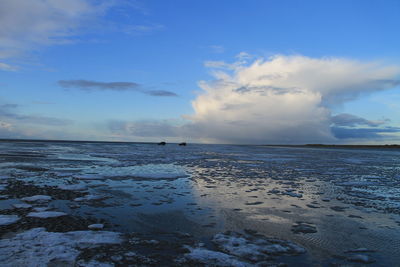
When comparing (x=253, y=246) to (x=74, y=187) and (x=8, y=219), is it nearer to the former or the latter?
(x=8, y=219)

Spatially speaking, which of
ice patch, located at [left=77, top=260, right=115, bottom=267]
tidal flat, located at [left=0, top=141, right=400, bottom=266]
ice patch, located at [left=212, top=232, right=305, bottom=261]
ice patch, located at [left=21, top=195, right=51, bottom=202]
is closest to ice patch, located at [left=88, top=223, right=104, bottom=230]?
tidal flat, located at [left=0, top=141, right=400, bottom=266]

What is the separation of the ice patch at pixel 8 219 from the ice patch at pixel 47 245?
844 millimetres

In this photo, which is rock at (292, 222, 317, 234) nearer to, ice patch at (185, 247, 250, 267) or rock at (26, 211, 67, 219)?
ice patch at (185, 247, 250, 267)

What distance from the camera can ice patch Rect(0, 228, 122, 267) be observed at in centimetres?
420

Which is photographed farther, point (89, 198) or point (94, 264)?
point (89, 198)

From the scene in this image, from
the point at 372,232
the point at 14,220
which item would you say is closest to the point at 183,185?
the point at 14,220

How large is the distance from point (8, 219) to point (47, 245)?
210cm

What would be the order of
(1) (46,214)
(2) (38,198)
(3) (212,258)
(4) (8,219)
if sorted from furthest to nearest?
(2) (38,198) → (1) (46,214) → (4) (8,219) → (3) (212,258)

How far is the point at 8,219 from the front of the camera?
20.0 feet

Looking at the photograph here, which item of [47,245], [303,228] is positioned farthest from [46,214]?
[303,228]

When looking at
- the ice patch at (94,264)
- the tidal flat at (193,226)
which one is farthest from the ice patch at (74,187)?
the ice patch at (94,264)

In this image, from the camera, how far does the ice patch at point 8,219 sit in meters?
5.86

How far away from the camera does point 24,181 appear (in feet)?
36.7

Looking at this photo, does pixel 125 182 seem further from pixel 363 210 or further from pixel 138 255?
pixel 363 210
